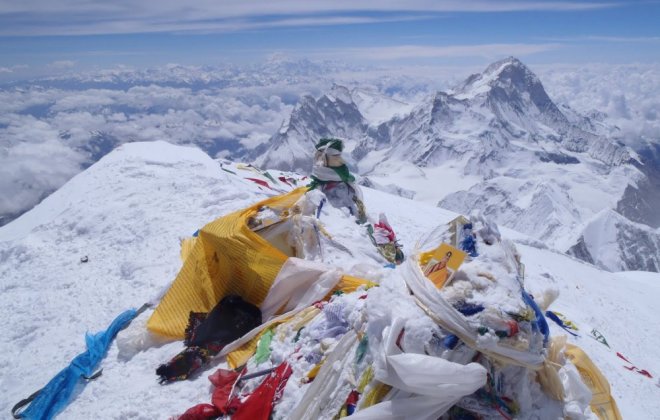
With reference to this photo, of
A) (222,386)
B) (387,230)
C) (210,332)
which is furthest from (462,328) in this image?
(387,230)

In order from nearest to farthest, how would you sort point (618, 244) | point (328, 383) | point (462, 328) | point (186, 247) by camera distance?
point (462, 328), point (328, 383), point (186, 247), point (618, 244)

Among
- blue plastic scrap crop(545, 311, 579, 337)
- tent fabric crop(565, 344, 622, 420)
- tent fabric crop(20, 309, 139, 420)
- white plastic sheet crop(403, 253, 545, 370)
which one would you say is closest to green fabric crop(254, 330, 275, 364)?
white plastic sheet crop(403, 253, 545, 370)

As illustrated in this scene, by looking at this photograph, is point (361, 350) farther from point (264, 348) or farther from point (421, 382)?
point (264, 348)

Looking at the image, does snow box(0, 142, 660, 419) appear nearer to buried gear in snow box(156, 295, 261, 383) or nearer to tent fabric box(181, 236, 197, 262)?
buried gear in snow box(156, 295, 261, 383)

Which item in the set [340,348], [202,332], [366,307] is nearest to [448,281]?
[366,307]

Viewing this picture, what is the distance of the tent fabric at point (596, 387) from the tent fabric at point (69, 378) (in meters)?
5.47

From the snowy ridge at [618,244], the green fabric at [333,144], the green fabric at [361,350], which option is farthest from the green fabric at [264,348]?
the snowy ridge at [618,244]

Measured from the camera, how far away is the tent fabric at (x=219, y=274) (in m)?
5.67

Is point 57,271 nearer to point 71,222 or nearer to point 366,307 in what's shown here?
point 71,222

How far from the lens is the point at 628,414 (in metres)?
5.36

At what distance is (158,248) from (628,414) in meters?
8.23

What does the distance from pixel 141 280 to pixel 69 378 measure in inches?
106

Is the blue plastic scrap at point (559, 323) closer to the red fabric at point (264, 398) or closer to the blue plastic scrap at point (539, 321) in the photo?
the blue plastic scrap at point (539, 321)

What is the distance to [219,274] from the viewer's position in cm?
595
